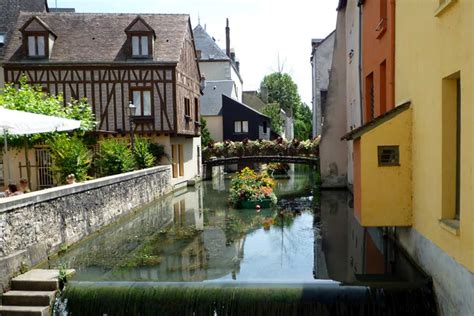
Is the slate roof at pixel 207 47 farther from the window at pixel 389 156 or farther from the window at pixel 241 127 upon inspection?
the window at pixel 389 156

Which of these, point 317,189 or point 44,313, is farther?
point 317,189

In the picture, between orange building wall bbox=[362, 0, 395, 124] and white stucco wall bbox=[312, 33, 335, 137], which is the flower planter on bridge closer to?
orange building wall bbox=[362, 0, 395, 124]

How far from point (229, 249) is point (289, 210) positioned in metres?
6.15

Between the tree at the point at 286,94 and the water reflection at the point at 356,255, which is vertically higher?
the tree at the point at 286,94

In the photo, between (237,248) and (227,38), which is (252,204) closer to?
(237,248)

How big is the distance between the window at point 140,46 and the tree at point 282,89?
1679 inches

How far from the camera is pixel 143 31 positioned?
22703mm

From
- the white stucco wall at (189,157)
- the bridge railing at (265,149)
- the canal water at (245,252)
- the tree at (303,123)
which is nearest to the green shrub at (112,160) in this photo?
the canal water at (245,252)

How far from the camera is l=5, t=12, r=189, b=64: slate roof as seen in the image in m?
22.4

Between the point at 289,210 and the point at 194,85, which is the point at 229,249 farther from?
the point at 194,85

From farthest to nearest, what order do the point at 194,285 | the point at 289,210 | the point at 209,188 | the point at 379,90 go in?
the point at 209,188 → the point at 289,210 → the point at 379,90 → the point at 194,285

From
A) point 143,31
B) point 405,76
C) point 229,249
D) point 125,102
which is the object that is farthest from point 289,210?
point 143,31

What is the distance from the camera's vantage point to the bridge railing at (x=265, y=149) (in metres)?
28.3

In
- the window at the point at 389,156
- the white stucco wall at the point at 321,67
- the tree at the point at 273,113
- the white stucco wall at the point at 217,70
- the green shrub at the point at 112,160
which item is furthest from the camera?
the tree at the point at 273,113
